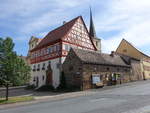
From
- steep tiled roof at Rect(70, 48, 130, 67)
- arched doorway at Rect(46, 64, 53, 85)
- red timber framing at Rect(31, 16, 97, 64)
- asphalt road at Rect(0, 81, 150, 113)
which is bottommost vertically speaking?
asphalt road at Rect(0, 81, 150, 113)

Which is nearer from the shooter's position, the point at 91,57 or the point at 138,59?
the point at 91,57

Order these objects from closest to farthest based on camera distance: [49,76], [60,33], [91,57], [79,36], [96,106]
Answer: [96,106] → [91,57] → [49,76] → [79,36] → [60,33]

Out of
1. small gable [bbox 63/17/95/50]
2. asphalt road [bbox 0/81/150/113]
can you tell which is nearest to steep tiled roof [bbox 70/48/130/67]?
small gable [bbox 63/17/95/50]

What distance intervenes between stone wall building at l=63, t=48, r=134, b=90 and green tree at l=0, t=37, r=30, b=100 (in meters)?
8.95

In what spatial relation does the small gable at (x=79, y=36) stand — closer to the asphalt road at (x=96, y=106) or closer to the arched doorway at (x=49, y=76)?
the arched doorway at (x=49, y=76)

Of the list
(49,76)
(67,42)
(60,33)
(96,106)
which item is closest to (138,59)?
(67,42)

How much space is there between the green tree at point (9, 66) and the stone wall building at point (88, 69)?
8950 mm

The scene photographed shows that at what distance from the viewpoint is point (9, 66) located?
59.3 feet

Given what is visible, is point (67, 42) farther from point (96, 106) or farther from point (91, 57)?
point (96, 106)

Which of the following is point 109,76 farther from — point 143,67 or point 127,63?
point 143,67

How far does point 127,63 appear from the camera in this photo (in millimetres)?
35250

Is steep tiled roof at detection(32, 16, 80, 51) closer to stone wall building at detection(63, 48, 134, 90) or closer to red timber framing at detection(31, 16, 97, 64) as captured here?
red timber framing at detection(31, 16, 97, 64)

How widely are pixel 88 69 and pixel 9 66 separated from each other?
38.8ft

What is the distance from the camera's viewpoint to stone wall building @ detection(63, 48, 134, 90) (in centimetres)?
2510
